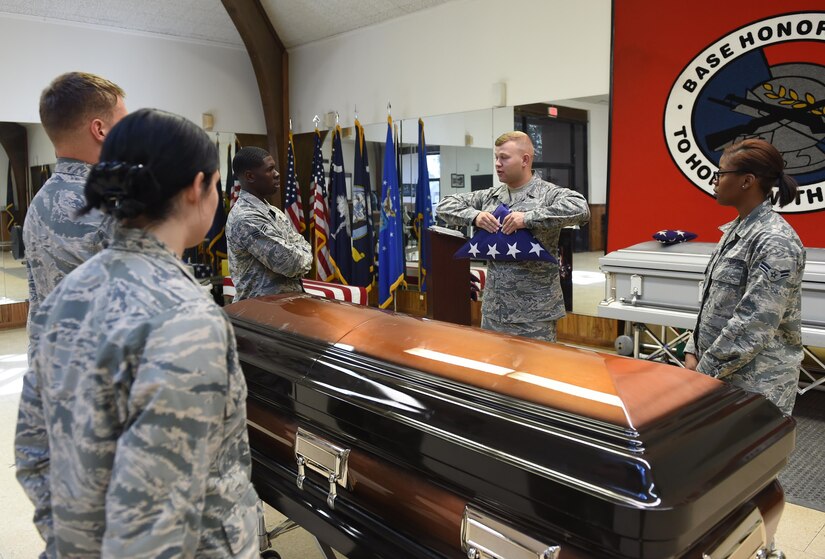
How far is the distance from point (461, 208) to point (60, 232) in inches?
63.0

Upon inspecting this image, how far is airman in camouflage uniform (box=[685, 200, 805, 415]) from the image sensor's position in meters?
1.64

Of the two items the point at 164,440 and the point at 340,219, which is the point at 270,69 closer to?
the point at 340,219

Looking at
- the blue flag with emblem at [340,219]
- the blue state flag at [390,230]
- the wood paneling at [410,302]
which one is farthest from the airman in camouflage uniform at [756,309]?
Answer: the blue flag with emblem at [340,219]

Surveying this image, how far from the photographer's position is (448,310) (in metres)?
2.34

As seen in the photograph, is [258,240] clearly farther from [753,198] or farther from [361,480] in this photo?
[753,198]

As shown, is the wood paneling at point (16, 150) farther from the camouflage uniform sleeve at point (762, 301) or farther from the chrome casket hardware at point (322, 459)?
the camouflage uniform sleeve at point (762, 301)

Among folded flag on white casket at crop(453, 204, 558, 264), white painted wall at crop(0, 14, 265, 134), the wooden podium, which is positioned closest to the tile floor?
the wooden podium

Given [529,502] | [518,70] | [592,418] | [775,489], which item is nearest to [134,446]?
[529,502]

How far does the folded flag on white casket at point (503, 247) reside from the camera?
2.35 metres

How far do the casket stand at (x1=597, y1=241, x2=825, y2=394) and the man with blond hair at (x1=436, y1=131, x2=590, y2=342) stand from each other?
1.17 metres

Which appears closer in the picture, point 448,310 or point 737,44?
point 448,310

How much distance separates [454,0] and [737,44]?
2513 millimetres

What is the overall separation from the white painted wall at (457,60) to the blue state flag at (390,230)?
1.77 feet

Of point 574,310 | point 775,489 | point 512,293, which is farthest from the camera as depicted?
point 574,310
